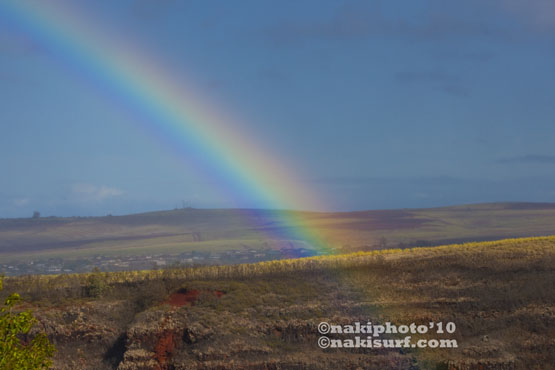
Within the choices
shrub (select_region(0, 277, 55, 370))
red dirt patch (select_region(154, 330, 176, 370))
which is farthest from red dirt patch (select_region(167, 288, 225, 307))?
shrub (select_region(0, 277, 55, 370))

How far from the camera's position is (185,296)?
152 ft

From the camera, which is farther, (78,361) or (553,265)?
(553,265)

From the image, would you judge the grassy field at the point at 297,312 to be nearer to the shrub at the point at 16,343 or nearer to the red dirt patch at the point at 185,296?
the red dirt patch at the point at 185,296

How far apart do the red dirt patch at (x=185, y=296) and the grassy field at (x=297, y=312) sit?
15 centimetres

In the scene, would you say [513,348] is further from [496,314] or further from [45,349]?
[45,349]

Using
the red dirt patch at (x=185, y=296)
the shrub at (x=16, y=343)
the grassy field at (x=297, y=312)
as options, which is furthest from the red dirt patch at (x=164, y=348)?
the shrub at (x=16, y=343)

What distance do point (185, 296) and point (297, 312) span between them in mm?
9183

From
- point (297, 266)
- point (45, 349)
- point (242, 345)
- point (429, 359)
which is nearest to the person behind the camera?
point (45, 349)

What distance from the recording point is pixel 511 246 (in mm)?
59531

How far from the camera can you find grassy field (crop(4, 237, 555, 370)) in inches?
1423

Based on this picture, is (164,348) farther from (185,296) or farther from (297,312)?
(297,312)

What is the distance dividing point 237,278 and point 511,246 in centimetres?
2745

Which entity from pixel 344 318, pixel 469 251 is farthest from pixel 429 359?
pixel 469 251

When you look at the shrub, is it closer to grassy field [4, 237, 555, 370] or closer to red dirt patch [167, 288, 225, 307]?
grassy field [4, 237, 555, 370]
